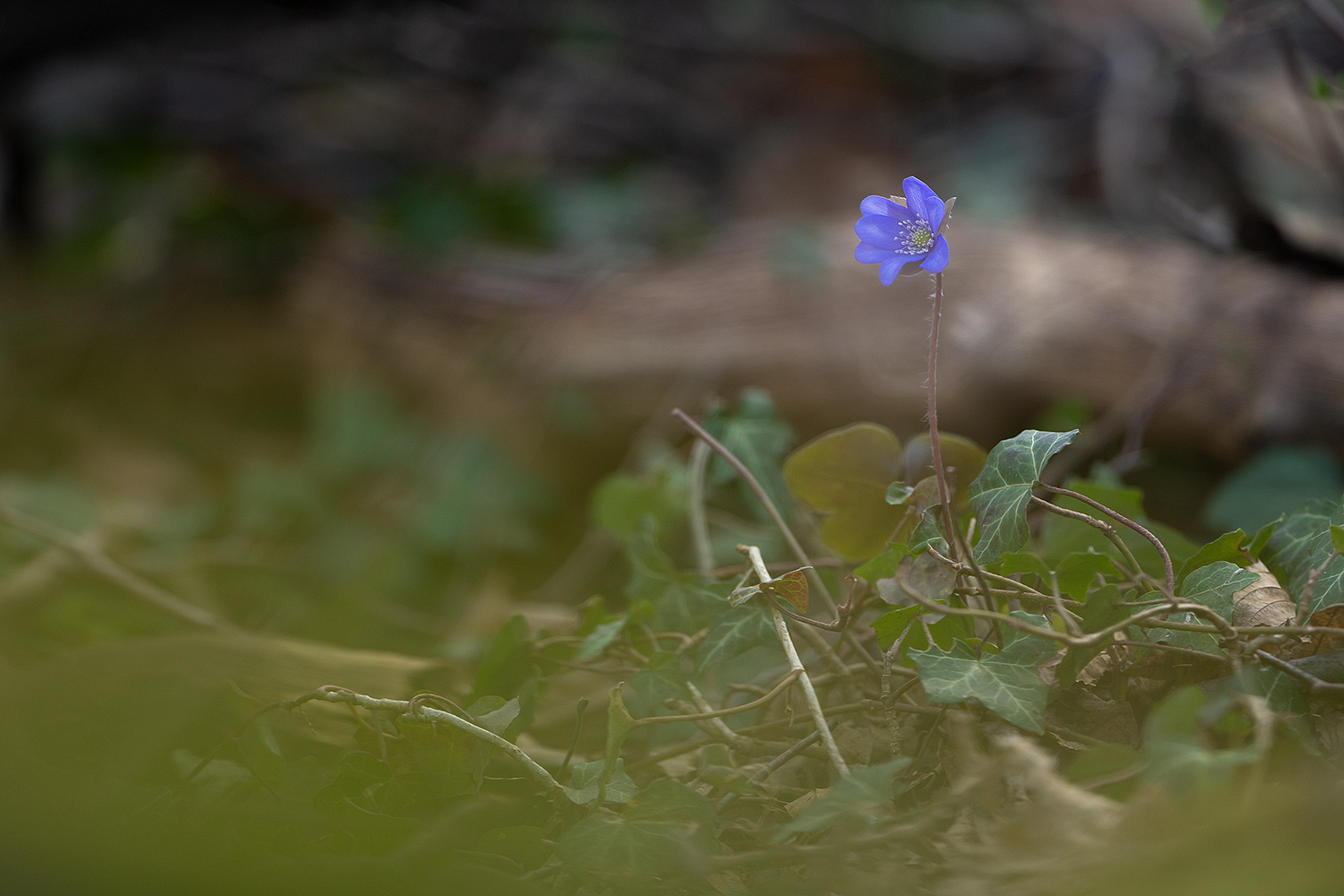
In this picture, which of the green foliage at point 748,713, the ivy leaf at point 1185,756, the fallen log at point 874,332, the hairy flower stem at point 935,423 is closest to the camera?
the ivy leaf at point 1185,756

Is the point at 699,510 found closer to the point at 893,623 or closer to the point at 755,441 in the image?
the point at 755,441

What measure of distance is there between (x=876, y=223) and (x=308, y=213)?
9.37 ft

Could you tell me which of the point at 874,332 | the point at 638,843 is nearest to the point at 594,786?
the point at 638,843

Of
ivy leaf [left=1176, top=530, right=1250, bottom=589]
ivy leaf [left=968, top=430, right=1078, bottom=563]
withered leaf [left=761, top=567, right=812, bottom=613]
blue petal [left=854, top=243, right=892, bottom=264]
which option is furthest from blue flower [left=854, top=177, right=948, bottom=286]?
ivy leaf [left=1176, top=530, right=1250, bottom=589]

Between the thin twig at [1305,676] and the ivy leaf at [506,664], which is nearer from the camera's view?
the thin twig at [1305,676]

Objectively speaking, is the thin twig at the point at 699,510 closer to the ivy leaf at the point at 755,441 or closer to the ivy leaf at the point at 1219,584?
the ivy leaf at the point at 755,441

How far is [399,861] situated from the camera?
0.78 metres

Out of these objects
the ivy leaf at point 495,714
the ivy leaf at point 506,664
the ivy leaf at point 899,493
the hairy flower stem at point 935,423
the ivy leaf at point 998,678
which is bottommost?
the ivy leaf at point 506,664

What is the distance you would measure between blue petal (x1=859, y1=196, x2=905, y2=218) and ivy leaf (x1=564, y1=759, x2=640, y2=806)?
1.95ft

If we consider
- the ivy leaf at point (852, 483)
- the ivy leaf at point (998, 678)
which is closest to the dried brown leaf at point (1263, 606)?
the ivy leaf at point (998, 678)

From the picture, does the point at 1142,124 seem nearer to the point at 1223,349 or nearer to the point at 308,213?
the point at 1223,349

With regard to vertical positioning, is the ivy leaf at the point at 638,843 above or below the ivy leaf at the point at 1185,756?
below

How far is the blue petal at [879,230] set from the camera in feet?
3.04

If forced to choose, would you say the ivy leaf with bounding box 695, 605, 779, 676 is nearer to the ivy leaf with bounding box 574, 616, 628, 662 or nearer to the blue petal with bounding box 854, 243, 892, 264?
the ivy leaf with bounding box 574, 616, 628, 662
